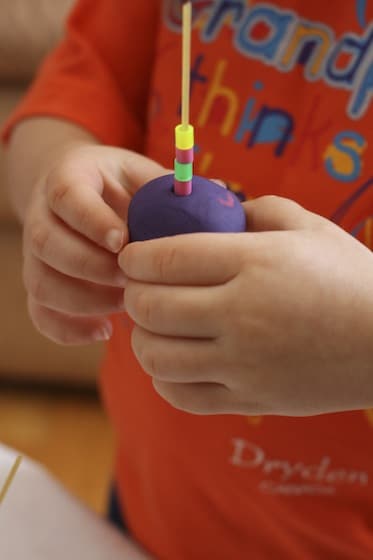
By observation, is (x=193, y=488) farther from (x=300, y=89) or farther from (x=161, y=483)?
(x=300, y=89)

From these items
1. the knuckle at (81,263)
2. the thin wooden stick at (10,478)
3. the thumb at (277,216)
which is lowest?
the thin wooden stick at (10,478)

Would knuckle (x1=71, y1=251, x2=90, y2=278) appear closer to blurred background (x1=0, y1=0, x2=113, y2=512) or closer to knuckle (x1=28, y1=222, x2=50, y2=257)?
knuckle (x1=28, y1=222, x2=50, y2=257)

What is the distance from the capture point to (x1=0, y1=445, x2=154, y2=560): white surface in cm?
33

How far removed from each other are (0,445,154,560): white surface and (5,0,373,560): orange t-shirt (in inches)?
3.5

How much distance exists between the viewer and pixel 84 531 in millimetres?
361

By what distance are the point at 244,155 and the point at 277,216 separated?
0.44ft

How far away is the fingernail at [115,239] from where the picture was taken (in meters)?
0.28

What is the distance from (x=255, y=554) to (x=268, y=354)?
0.85ft

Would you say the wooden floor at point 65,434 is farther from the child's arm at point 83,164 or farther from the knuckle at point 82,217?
the knuckle at point 82,217

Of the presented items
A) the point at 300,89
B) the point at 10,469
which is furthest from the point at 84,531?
the point at 300,89

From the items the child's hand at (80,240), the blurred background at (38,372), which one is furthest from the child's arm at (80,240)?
the blurred background at (38,372)

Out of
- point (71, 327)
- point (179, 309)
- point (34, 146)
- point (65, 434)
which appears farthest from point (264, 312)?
point (65, 434)

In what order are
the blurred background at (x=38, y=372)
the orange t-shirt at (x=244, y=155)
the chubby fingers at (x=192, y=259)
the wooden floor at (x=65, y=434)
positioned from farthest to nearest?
the wooden floor at (x=65, y=434)
the blurred background at (x=38, y=372)
the orange t-shirt at (x=244, y=155)
the chubby fingers at (x=192, y=259)

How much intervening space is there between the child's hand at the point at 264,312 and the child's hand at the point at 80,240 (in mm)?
35
